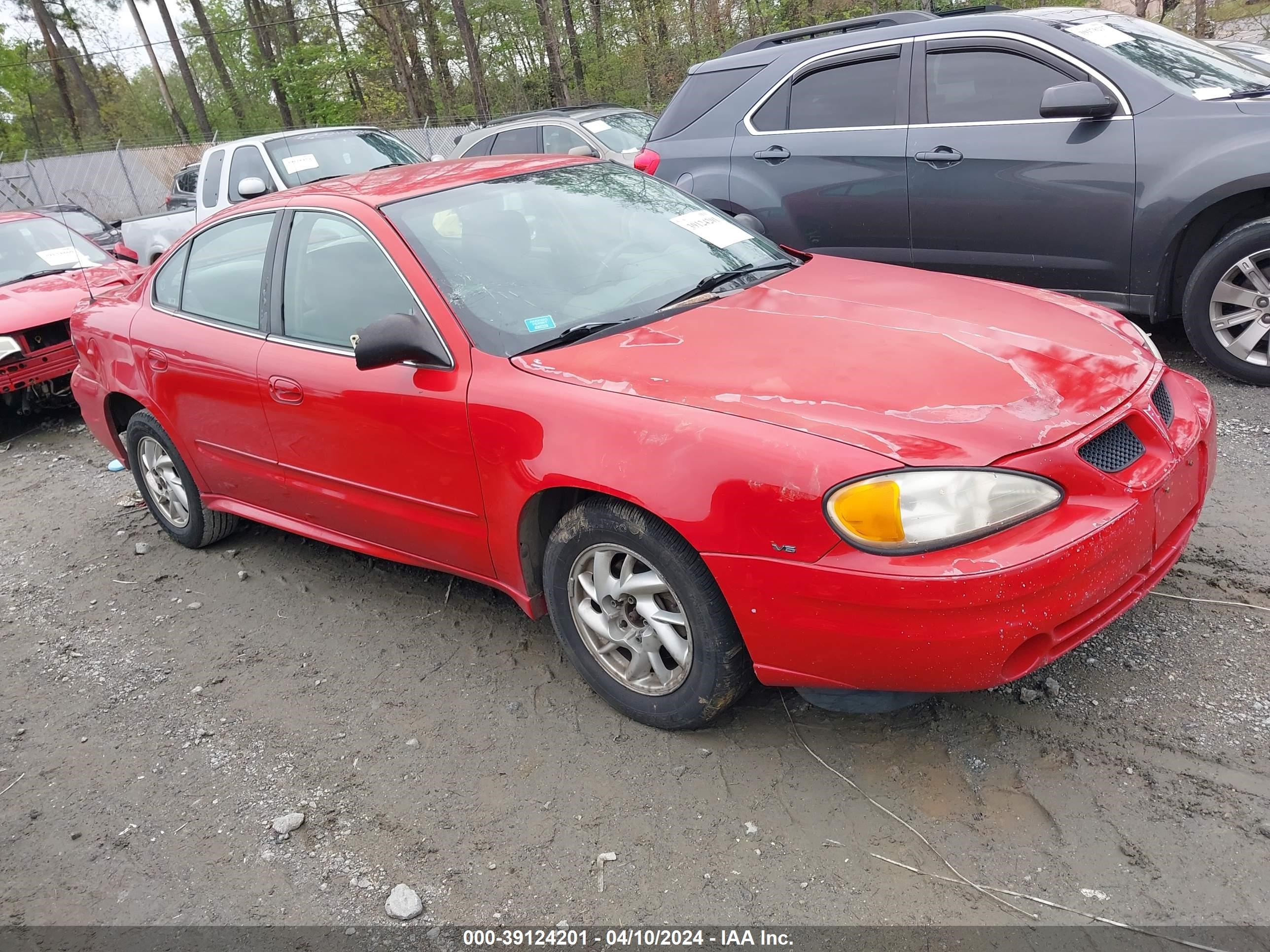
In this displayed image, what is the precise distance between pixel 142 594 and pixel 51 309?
409 cm

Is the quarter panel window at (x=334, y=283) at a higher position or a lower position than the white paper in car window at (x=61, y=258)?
higher

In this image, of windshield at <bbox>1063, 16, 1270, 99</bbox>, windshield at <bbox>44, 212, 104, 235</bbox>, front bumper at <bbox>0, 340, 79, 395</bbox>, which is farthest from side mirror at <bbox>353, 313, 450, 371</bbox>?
windshield at <bbox>44, 212, 104, 235</bbox>

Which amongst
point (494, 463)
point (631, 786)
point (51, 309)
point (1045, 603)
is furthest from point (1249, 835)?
point (51, 309)

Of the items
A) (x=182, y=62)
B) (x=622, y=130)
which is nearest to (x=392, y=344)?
(x=622, y=130)

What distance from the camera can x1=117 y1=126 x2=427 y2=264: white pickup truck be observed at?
31.2ft

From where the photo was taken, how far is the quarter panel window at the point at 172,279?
4.43 m

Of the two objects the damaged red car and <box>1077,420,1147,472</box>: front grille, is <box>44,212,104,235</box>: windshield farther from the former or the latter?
<box>1077,420,1147,472</box>: front grille

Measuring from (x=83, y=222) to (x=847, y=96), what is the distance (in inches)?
484

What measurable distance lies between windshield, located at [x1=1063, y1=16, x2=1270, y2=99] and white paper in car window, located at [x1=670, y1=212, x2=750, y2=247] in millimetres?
2593

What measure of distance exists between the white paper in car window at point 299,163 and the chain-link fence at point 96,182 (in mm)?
17173

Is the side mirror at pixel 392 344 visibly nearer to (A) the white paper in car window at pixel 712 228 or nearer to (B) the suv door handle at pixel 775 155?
(A) the white paper in car window at pixel 712 228

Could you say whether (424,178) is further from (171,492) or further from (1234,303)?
(1234,303)

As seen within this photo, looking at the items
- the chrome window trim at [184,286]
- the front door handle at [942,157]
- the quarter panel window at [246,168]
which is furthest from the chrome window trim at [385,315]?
the quarter panel window at [246,168]

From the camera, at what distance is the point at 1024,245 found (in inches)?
206
